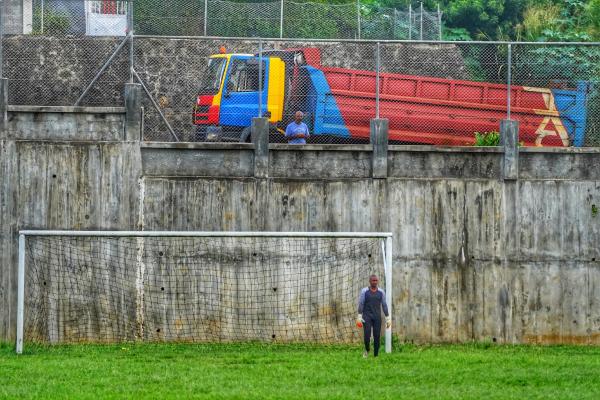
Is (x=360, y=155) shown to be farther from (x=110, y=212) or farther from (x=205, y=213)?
(x=110, y=212)

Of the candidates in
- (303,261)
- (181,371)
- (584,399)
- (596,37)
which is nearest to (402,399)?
(584,399)

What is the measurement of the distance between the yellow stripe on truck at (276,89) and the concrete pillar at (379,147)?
1.98 m

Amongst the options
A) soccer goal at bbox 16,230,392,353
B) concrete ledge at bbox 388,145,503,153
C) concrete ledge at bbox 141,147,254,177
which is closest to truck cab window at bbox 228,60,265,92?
concrete ledge at bbox 141,147,254,177

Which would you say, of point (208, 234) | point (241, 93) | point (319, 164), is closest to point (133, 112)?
point (208, 234)

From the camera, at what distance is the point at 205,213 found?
1020 inches

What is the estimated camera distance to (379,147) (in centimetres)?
2602

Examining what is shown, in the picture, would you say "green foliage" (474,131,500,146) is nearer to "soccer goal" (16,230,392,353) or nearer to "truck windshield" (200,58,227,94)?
A: "soccer goal" (16,230,392,353)

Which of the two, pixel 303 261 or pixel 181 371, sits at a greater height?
pixel 303 261

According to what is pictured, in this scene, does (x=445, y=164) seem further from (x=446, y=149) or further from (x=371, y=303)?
(x=371, y=303)

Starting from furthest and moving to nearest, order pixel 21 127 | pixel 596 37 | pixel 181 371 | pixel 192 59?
1. pixel 596 37
2. pixel 192 59
3. pixel 21 127
4. pixel 181 371

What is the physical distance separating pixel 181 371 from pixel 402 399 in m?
4.39

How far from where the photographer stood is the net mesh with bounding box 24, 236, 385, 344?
83.9ft

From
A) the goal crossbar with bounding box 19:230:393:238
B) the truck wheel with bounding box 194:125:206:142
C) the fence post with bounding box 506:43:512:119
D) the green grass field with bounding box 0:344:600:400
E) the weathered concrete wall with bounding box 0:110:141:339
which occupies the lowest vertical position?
the green grass field with bounding box 0:344:600:400

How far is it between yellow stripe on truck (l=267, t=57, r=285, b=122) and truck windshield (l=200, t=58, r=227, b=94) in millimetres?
1513
